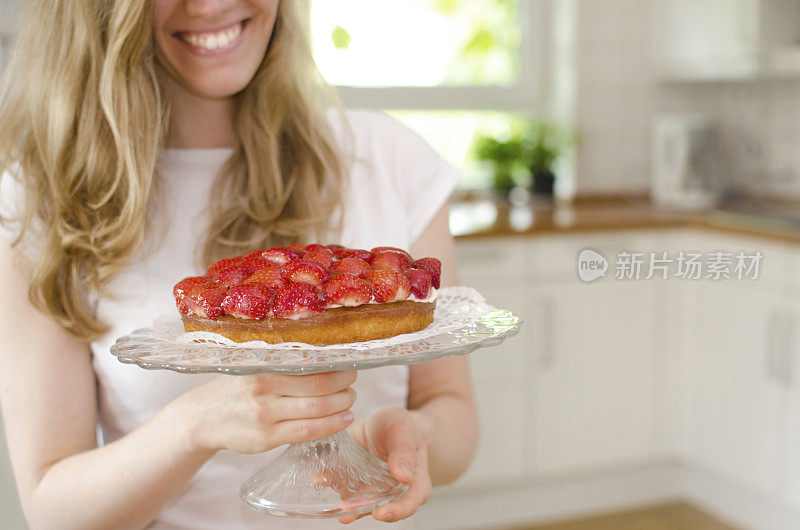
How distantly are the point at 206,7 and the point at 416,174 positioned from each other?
0.44 metres

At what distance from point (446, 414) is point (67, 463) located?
46 cm

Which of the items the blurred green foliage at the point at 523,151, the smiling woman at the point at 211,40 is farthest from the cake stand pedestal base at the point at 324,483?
the blurred green foliage at the point at 523,151

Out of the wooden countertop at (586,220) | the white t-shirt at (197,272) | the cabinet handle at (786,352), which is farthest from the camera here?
the wooden countertop at (586,220)

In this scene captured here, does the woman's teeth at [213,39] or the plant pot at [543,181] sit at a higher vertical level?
the woman's teeth at [213,39]

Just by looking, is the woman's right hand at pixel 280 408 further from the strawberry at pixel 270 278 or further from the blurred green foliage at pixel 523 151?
the blurred green foliage at pixel 523 151

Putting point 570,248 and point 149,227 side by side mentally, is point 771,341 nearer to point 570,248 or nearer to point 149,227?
point 570,248

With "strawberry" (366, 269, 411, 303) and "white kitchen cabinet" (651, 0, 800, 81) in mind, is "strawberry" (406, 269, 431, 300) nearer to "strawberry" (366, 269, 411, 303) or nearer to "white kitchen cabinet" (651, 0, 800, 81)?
"strawberry" (366, 269, 411, 303)

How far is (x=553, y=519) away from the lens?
286cm

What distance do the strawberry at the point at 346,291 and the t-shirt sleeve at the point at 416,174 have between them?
484 millimetres

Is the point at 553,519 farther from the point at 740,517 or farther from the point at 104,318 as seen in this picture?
the point at 104,318

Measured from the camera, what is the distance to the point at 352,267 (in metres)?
0.80

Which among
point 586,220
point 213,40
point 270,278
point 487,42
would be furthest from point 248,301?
point 487,42

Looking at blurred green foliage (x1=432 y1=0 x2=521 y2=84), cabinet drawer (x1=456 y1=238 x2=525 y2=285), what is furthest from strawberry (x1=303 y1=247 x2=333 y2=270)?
blurred green foliage (x1=432 y1=0 x2=521 y2=84)

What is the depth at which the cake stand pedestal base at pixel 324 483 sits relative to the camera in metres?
0.81
